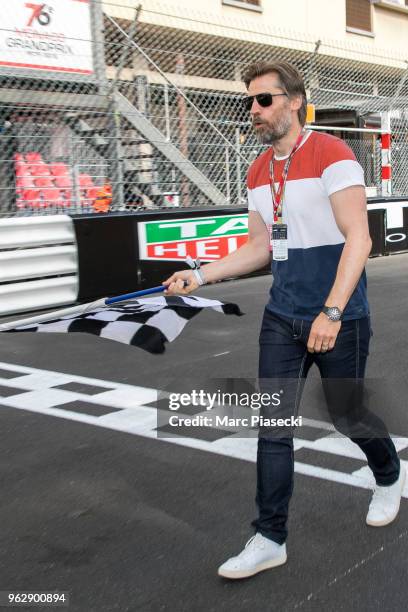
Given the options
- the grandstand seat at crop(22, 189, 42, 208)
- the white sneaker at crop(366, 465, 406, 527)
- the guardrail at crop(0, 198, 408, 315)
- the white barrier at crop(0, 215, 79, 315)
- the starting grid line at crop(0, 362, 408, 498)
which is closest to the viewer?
the white sneaker at crop(366, 465, 406, 527)

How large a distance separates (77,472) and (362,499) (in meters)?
1.41

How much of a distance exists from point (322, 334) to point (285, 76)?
97 cm

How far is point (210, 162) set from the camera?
11.4 m

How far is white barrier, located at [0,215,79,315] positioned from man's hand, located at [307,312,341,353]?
6147 mm

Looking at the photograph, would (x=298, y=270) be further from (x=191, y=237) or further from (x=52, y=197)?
(x=191, y=237)

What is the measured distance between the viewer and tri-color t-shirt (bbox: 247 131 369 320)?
2.94 metres

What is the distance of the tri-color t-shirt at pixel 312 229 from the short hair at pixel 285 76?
0.14 meters

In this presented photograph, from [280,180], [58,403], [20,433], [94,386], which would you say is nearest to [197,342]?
[94,386]

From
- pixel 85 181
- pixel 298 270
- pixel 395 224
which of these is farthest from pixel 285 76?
pixel 395 224

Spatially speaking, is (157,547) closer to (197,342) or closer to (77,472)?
(77,472)

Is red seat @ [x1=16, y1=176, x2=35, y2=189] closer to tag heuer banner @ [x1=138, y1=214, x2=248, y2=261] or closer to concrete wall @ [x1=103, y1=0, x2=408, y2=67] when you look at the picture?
tag heuer banner @ [x1=138, y1=214, x2=248, y2=261]

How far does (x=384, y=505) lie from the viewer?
338 centimetres

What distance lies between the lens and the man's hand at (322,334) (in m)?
2.86

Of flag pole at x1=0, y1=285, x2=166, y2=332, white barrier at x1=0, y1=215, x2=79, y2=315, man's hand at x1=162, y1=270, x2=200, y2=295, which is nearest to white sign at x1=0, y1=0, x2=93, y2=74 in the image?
white barrier at x1=0, y1=215, x2=79, y2=315
